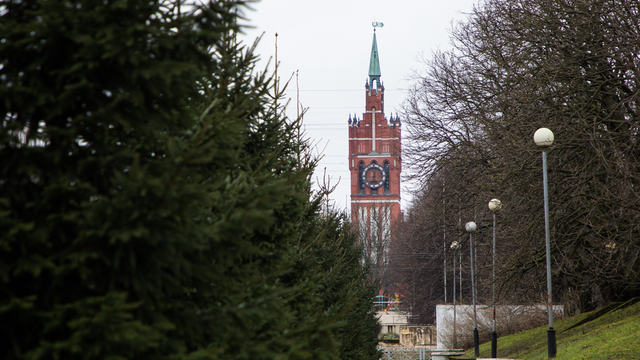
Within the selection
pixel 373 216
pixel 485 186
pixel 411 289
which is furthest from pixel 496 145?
pixel 373 216

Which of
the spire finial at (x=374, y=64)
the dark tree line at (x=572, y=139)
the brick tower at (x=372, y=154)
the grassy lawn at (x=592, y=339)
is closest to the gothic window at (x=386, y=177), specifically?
the brick tower at (x=372, y=154)

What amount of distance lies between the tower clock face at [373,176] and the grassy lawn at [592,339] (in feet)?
299

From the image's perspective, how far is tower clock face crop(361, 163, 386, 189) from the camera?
377 feet

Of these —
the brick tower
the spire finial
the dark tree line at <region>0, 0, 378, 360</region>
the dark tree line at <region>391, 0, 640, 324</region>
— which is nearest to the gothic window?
the brick tower

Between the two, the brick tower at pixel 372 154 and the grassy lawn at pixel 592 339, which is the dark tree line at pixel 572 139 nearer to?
the grassy lawn at pixel 592 339

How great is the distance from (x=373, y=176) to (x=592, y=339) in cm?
10326

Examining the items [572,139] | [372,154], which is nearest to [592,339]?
[572,139]

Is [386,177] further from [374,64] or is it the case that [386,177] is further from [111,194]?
[111,194]

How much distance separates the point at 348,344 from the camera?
1294cm

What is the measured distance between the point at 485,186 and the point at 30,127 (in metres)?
16.4

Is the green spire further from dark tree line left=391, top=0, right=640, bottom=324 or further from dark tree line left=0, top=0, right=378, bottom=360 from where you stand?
dark tree line left=0, top=0, right=378, bottom=360

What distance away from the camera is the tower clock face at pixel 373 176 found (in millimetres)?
114875

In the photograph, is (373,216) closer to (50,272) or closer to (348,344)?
(348,344)

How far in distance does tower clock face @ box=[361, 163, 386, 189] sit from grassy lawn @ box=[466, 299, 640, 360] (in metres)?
91.2
